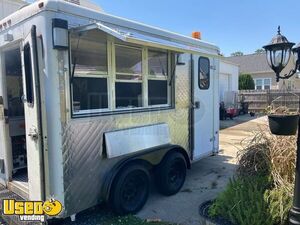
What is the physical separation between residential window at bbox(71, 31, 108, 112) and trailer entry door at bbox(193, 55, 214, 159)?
7.34 ft

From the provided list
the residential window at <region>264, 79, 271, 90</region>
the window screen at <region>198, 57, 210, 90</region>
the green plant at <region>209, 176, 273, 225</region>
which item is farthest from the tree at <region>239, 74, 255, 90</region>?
the green plant at <region>209, 176, 273, 225</region>

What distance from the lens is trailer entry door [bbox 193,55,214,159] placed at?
5.41 meters

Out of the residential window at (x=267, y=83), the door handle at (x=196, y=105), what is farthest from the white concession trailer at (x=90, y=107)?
the residential window at (x=267, y=83)

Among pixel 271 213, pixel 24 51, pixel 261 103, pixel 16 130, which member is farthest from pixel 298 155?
pixel 261 103

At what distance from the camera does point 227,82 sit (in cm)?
1952

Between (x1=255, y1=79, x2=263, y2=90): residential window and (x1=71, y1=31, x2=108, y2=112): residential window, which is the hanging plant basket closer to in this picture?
(x1=71, y1=31, x2=108, y2=112): residential window

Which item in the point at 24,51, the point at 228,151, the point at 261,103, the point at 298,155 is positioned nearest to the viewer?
the point at 298,155

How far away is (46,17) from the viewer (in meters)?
2.99

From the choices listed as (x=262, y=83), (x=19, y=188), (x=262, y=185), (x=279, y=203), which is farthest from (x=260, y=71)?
(x=19, y=188)

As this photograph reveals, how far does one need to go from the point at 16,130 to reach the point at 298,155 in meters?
3.92

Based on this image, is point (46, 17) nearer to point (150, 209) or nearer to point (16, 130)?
point (16, 130)

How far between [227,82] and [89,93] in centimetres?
1731

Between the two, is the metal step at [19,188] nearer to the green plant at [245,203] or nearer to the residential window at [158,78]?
the residential window at [158,78]

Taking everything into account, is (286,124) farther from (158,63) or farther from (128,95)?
(158,63)
